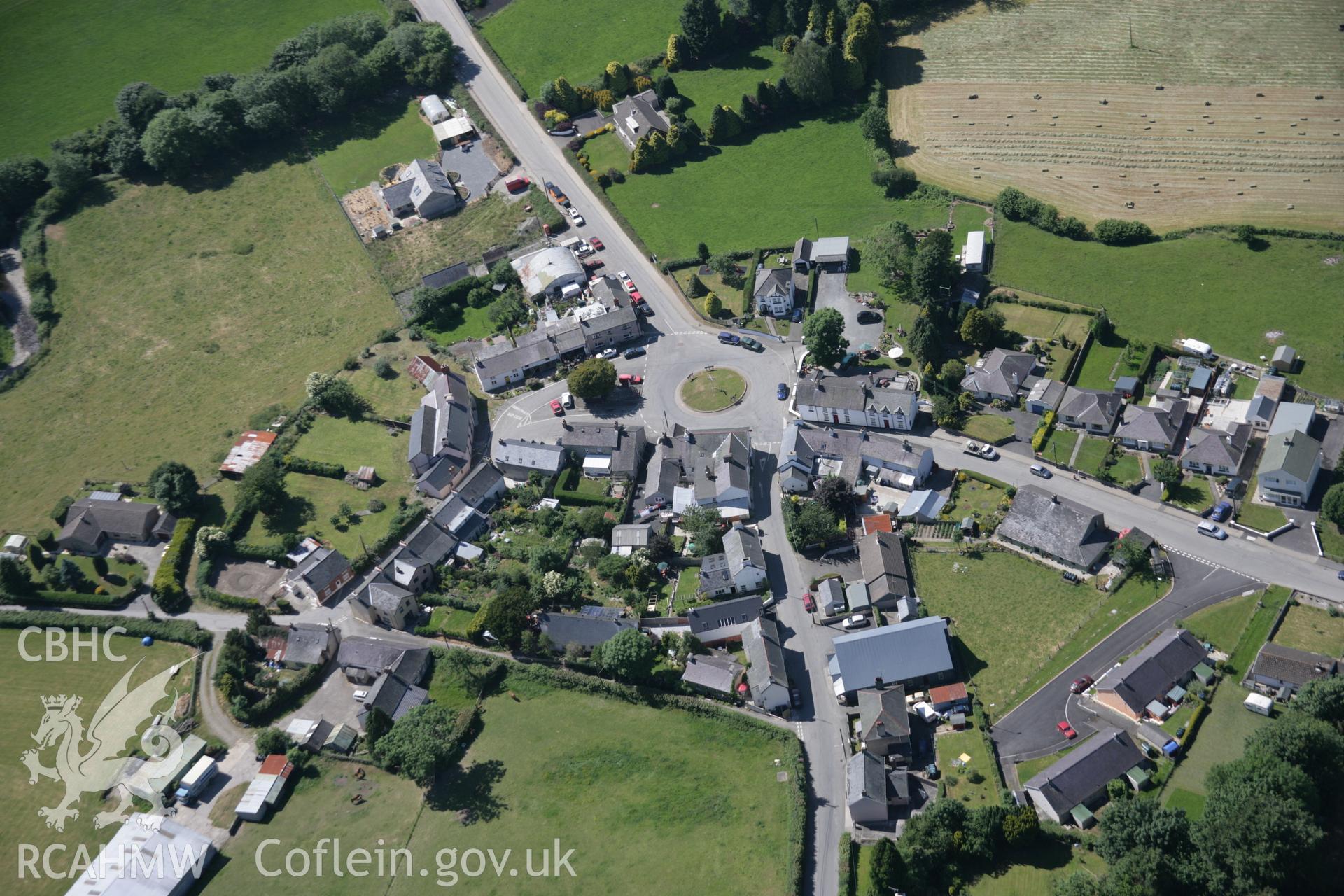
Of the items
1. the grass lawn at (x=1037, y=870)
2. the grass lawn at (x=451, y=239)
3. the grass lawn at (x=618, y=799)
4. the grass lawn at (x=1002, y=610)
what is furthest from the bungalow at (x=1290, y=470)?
the grass lawn at (x=451, y=239)

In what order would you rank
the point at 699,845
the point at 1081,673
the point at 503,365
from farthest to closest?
1. the point at 503,365
2. the point at 1081,673
3. the point at 699,845

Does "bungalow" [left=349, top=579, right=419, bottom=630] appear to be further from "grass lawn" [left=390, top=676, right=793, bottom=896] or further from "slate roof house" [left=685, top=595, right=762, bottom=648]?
"slate roof house" [left=685, top=595, right=762, bottom=648]

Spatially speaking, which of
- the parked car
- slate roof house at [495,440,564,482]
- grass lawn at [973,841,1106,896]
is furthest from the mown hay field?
grass lawn at [973,841,1106,896]

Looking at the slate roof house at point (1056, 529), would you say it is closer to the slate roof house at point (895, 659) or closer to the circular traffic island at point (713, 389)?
the slate roof house at point (895, 659)

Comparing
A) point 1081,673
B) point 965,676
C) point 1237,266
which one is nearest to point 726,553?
point 965,676

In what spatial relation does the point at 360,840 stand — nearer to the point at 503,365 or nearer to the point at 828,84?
the point at 503,365
